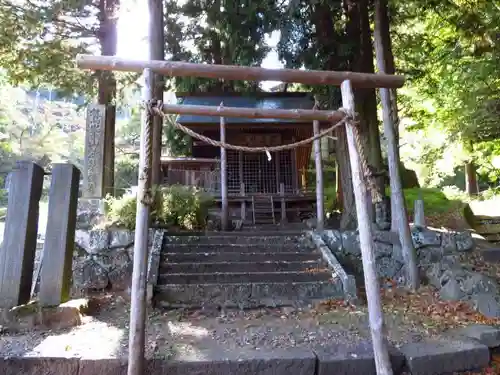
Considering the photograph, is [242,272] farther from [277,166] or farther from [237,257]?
[277,166]

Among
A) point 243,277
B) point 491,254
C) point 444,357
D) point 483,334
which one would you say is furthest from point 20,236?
point 491,254

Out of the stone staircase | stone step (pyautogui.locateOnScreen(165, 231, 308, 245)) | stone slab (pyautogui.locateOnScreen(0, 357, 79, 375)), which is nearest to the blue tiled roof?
stone step (pyautogui.locateOnScreen(165, 231, 308, 245))

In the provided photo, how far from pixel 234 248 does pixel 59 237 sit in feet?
10.8

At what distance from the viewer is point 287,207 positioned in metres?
13.8

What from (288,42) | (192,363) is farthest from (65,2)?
(192,363)

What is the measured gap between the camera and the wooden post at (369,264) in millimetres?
3295

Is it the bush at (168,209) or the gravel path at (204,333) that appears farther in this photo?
the bush at (168,209)

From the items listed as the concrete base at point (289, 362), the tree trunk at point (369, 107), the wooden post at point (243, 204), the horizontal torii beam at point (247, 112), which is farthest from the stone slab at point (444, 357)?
the wooden post at point (243, 204)

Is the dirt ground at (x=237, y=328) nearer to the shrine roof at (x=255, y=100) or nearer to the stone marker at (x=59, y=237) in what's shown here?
the stone marker at (x=59, y=237)

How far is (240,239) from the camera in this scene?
748 cm

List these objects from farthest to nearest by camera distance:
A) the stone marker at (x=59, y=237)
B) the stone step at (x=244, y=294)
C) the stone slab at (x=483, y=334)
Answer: the stone step at (x=244, y=294) < the stone marker at (x=59, y=237) < the stone slab at (x=483, y=334)

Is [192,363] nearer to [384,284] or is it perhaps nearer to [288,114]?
[288,114]

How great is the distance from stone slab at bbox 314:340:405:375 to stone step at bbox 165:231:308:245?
148 inches

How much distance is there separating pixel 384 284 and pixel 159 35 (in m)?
6.67
